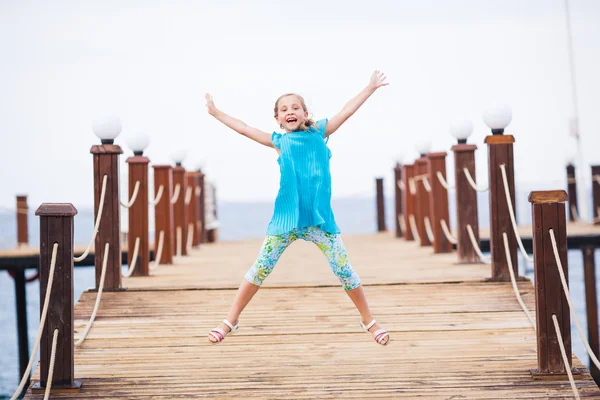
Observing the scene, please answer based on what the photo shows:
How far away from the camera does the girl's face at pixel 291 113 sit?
15.5 ft

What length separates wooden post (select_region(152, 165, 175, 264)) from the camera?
9344 mm

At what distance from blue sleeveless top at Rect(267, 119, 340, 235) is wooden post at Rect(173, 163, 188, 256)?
6.15m

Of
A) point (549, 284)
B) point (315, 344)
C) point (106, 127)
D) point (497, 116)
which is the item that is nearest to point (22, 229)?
point (106, 127)

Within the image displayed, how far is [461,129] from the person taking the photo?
8273 millimetres

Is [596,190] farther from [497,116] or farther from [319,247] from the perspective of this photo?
[319,247]

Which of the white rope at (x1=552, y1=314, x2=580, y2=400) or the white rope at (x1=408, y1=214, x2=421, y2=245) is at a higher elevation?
the white rope at (x1=408, y1=214, x2=421, y2=245)

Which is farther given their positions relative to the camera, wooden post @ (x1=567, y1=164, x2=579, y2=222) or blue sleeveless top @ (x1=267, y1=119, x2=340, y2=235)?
wooden post @ (x1=567, y1=164, x2=579, y2=222)

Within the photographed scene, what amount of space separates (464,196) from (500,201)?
1.52m

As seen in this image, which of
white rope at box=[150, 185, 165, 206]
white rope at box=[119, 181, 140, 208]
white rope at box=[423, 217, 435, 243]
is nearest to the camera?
white rope at box=[119, 181, 140, 208]

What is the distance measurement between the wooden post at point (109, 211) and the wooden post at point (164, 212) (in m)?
2.75

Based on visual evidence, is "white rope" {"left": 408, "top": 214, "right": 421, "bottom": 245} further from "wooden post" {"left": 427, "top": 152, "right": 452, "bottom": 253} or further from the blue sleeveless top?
the blue sleeveless top

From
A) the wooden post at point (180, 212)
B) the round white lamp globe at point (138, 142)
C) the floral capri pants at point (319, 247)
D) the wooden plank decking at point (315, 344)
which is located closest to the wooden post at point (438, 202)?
the wooden plank decking at point (315, 344)

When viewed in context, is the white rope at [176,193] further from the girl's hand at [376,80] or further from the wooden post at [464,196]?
the girl's hand at [376,80]

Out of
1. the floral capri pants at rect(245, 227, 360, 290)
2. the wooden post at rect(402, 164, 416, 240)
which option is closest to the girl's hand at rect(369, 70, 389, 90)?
the floral capri pants at rect(245, 227, 360, 290)
